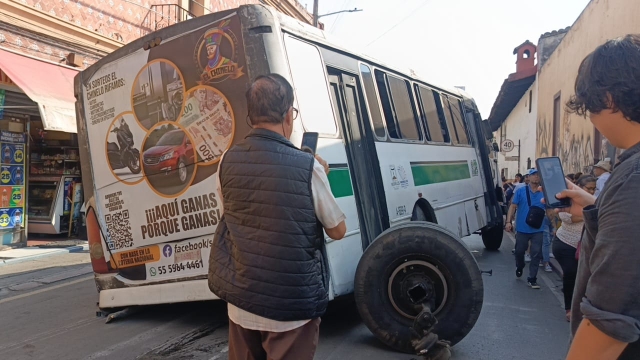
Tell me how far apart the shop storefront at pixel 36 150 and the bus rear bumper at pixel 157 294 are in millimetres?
5303

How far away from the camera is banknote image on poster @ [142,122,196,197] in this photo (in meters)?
4.46

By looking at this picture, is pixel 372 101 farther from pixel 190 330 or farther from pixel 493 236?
pixel 493 236

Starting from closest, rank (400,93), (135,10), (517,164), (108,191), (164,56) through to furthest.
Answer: (164,56), (108,191), (400,93), (135,10), (517,164)

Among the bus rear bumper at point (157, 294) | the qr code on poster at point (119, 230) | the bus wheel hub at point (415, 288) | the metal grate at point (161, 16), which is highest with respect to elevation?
the metal grate at point (161, 16)

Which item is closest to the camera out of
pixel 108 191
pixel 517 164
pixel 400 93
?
pixel 108 191

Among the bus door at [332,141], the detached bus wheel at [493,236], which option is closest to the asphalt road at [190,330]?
the bus door at [332,141]

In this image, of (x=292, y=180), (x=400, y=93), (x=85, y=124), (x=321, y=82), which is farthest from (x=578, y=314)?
(x=400, y=93)

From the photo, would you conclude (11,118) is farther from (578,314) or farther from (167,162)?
(578,314)

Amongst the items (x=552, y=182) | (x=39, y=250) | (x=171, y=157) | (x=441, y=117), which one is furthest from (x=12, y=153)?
(x=552, y=182)

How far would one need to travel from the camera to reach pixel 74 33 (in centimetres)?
1158

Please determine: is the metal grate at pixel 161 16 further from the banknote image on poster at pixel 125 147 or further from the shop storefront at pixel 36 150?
the banknote image on poster at pixel 125 147

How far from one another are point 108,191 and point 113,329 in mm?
1405

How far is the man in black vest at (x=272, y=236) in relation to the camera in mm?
2078

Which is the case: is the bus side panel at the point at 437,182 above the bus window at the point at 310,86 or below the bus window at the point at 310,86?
below
